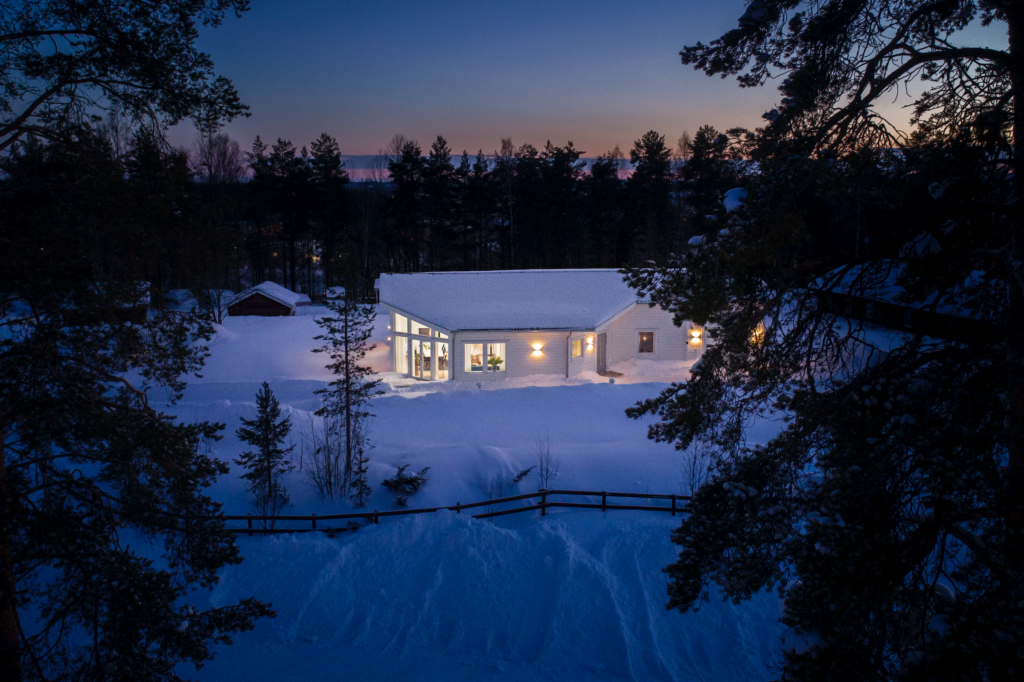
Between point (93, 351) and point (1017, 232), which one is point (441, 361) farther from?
point (1017, 232)

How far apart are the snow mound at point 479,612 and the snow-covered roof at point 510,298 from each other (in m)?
12.5

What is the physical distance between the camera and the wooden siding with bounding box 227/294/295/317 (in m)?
36.0

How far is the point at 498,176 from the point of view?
4062 cm

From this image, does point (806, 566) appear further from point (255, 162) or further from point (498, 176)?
point (255, 162)

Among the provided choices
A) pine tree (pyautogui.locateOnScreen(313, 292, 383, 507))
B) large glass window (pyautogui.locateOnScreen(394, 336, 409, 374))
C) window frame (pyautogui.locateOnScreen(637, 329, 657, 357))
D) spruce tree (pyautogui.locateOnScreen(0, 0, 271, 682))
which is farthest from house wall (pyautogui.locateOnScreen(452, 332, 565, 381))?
spruce tree (pyautogui.locateOnScreen(0, 0, 271, 682))

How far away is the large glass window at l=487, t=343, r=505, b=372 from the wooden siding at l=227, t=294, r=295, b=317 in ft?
61.8

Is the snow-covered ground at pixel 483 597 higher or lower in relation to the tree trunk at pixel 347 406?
lower

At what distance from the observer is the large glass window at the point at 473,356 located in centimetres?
2242

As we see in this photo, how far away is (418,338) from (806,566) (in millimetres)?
19728

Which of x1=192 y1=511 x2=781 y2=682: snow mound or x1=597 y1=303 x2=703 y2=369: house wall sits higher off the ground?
x1=597 y1=303 x2=703 y2=369: house wall

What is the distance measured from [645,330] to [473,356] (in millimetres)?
7999

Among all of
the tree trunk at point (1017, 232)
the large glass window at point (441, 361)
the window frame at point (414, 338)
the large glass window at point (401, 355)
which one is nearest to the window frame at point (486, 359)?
the window frame at point (414, 338)

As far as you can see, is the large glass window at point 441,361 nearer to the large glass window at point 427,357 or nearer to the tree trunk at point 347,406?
the large glass window at point 427,357

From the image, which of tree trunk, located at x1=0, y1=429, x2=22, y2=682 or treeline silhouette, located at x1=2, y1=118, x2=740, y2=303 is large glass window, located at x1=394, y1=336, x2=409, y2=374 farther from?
tree trunk, located at x1=0, y1=429, x2=22, y2=682
